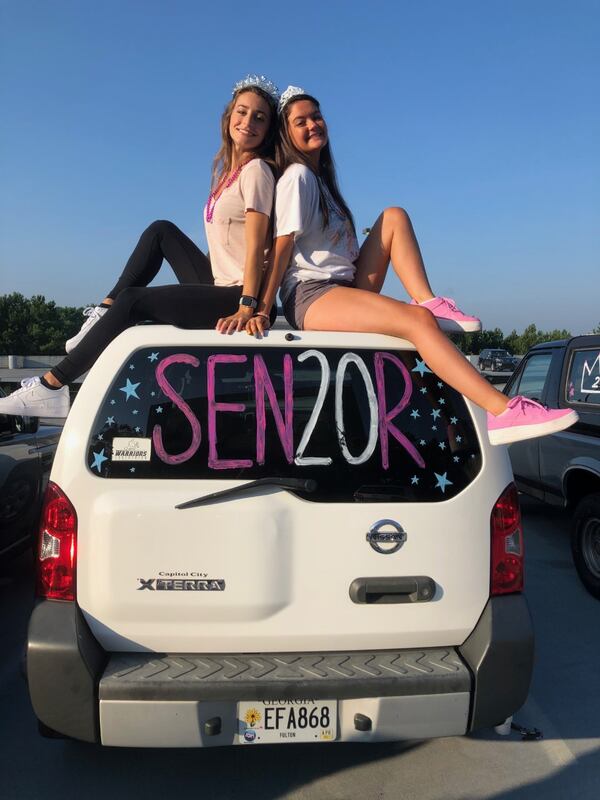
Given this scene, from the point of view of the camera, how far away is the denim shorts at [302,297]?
2.82 meters

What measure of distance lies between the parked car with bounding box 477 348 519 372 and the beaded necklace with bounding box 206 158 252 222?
3637 centimetres

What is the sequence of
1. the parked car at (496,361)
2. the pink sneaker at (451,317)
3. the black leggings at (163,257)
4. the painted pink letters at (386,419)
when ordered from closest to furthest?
the painted pink letters at (386,419)
the pink sneaker at (451,317)
the black leggings at (163,257)
the parked car at (496,361)

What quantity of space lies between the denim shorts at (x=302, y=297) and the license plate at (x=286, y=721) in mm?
1506

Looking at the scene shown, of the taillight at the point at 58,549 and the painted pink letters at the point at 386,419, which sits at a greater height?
the painted pink letters at the point at 386,419

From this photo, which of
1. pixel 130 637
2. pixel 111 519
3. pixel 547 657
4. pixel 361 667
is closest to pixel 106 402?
pixel 111 519

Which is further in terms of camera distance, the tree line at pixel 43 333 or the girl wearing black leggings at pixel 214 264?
the tree line at pixel 43 333

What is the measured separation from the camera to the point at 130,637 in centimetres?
221

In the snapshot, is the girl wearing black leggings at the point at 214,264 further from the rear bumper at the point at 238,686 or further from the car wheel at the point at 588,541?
the car wheel at the point at 588,541

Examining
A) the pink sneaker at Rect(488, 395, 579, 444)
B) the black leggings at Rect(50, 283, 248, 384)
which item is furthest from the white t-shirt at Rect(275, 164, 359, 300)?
the pink sneaker at Rect(488, 395, 579, 444)

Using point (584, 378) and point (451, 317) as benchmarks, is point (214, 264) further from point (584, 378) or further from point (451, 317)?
point (584, 378)

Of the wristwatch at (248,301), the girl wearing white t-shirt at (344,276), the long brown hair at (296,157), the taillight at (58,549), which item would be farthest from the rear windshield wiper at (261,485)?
the long brown hair at (296,157)

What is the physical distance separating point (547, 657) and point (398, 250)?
257 cm

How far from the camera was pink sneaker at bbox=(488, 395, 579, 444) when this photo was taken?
2.33 m

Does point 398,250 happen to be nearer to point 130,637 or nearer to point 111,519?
point 111,519
